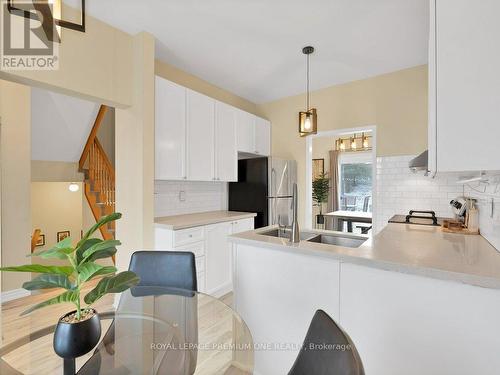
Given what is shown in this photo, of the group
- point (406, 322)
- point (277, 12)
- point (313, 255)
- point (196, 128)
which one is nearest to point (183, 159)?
point (196, 128)

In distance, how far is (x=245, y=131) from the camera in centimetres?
376

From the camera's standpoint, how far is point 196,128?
9.85ft

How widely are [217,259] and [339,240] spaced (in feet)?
5.24

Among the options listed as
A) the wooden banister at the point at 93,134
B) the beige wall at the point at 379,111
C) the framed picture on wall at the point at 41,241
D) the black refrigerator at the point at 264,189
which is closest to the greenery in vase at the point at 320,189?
the beige wall at the point at 379,111

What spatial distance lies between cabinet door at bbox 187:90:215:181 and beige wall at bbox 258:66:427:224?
1494 mm

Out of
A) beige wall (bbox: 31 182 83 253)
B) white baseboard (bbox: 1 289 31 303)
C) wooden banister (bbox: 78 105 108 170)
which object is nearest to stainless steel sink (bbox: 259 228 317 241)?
white baseboard (bbox: 1 289 31 303)

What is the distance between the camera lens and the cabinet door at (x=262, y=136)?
4012mm

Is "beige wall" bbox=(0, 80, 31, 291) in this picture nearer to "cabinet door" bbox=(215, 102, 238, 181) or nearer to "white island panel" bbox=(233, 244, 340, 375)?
"cabinet door" bbox=(215, 102, 238, 181)

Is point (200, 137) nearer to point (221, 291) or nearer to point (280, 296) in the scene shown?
point (221, 291)

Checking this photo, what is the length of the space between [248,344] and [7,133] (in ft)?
11.6

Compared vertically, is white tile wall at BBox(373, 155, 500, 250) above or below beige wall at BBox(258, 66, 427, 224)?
below

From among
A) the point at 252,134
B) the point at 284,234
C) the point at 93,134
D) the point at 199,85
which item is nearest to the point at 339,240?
the point at 284,234

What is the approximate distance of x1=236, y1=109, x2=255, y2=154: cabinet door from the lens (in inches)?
143

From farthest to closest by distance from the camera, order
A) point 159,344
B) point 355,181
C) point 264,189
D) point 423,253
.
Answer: point 355,181, point 264,189, point 423,253, point 159,344
